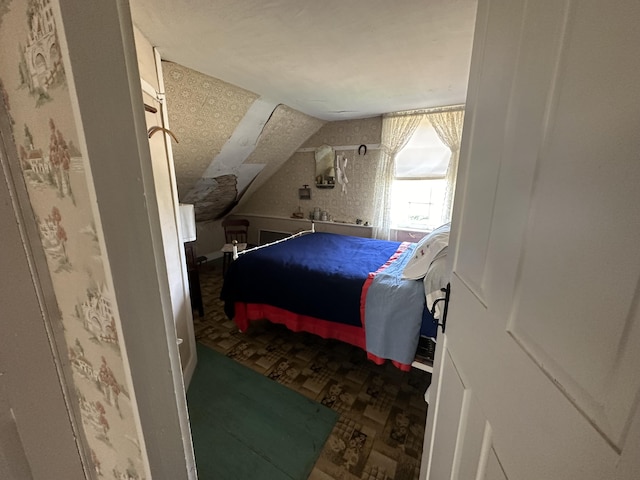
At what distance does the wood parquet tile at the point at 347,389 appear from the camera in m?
1.39

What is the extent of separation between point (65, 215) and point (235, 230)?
434cm

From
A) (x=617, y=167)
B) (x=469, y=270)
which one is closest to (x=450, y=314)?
(x=469, y=270)

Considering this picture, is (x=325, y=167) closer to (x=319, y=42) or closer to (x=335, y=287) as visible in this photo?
(x=319, y=42)

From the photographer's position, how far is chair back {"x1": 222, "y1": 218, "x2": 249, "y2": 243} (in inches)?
182

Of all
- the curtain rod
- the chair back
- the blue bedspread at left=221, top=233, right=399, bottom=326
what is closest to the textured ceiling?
the curtain rod

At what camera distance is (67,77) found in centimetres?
40

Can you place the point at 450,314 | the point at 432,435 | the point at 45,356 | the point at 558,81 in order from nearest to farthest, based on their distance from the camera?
the point at 558,81 < the point at 45,356 < the point at 450,314 < the point at 432,435

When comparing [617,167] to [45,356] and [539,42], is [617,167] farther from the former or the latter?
[45,356]

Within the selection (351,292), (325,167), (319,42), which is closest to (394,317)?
(351,292)

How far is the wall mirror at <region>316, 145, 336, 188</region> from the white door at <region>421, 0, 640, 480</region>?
3467 mm

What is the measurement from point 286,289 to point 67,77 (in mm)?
1966

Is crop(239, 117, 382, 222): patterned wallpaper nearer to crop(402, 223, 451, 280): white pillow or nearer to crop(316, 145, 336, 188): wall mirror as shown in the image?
crop(316, 145, 336, 188): wall mirror

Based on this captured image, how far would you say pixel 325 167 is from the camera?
418cm

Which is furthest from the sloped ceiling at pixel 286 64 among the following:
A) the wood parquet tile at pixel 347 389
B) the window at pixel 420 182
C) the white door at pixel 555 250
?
the wood parquet tile at pixel 347 389
